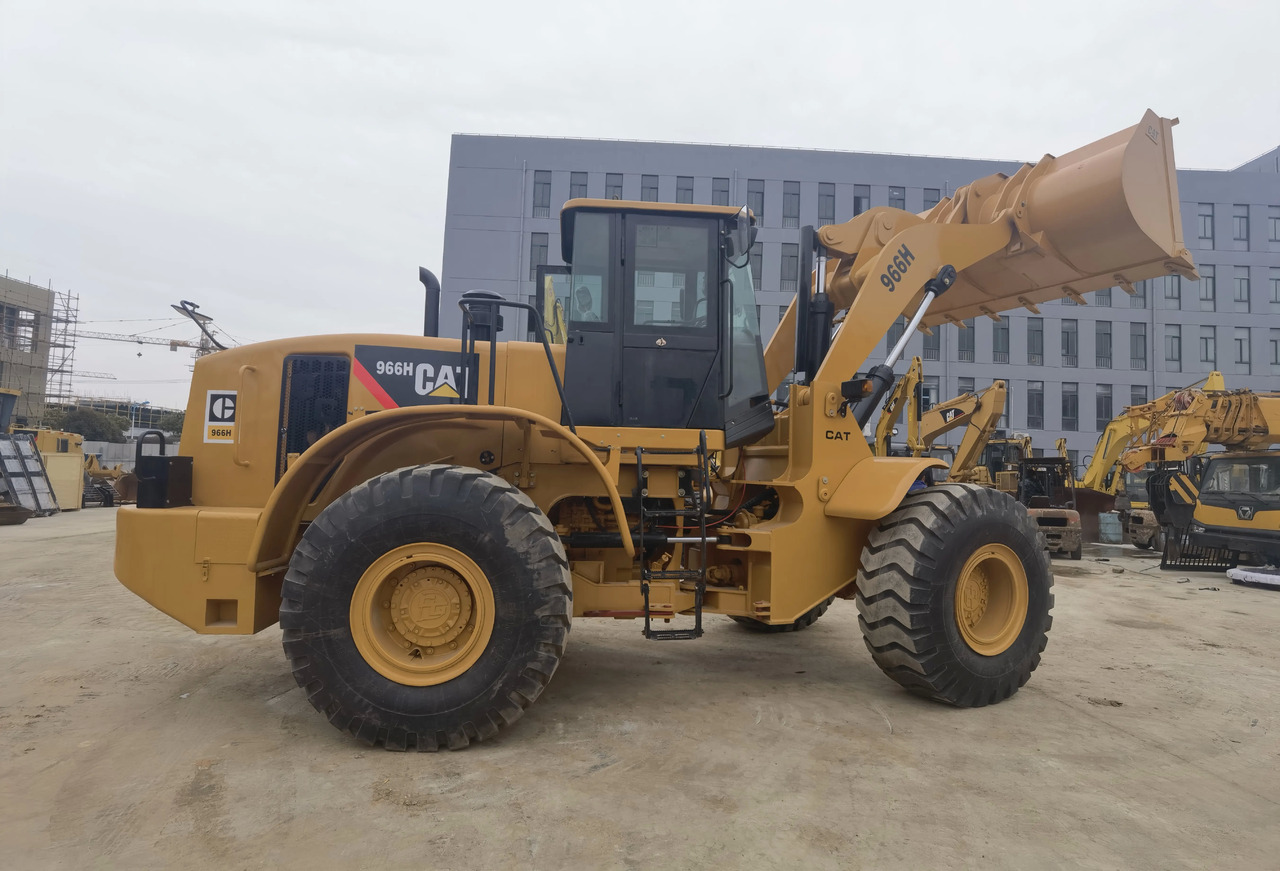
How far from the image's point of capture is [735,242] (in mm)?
4488

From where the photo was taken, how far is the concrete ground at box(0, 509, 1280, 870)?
2766mm

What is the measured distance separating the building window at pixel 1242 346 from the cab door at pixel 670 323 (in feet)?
151

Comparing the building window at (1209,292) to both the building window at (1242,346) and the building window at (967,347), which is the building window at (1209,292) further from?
the building window at (967,347)

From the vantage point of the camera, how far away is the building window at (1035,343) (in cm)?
3706

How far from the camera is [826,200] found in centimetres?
3653

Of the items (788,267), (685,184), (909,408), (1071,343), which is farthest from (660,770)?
(1071,343)

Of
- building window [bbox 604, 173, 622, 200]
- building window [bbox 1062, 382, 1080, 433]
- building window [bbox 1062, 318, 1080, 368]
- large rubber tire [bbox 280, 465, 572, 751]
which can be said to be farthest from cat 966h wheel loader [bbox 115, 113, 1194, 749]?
building window [bbox 1062, 318, 1080, 368]

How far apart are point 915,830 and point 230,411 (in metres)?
4.25

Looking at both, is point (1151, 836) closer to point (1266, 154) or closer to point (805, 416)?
point (805, 416)

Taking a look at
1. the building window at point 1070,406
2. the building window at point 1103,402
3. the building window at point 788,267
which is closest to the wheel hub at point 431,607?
the building window at point 788,267

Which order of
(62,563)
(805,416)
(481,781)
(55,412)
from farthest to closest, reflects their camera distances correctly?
(55,412) < (62,563) < (805,416) < (481,781)

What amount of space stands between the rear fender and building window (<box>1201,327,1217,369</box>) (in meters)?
45.4

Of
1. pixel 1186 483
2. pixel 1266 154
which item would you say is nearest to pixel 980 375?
pixel 1186 483

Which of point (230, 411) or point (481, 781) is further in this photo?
point (230, 411)
